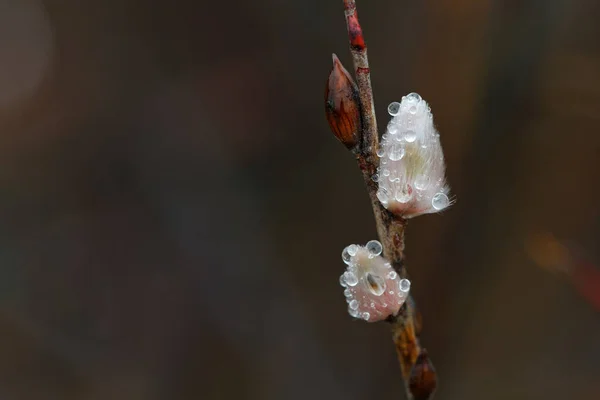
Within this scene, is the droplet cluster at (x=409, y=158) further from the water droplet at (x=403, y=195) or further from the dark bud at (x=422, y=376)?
the dark bud at (x=422, y=376)

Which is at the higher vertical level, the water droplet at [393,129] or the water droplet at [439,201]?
the water droplet at [393,129]

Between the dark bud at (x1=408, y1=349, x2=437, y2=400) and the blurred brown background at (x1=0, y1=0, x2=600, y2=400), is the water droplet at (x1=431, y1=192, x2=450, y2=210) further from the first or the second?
the blurred brown background at (x1=0, y1=0, x2=600, y2=400)

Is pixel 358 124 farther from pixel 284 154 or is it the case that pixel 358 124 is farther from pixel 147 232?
pixel 147 232

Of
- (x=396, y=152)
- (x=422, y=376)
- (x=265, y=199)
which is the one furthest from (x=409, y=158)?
(x=265, y=199)

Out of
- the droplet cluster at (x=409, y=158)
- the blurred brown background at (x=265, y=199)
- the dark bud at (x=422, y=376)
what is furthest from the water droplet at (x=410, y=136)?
the blurred brown background at (x=265, y=199)

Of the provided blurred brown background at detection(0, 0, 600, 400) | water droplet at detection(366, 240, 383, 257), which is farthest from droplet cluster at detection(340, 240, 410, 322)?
blurred brown background at detection(0, 0, 600, 400)
